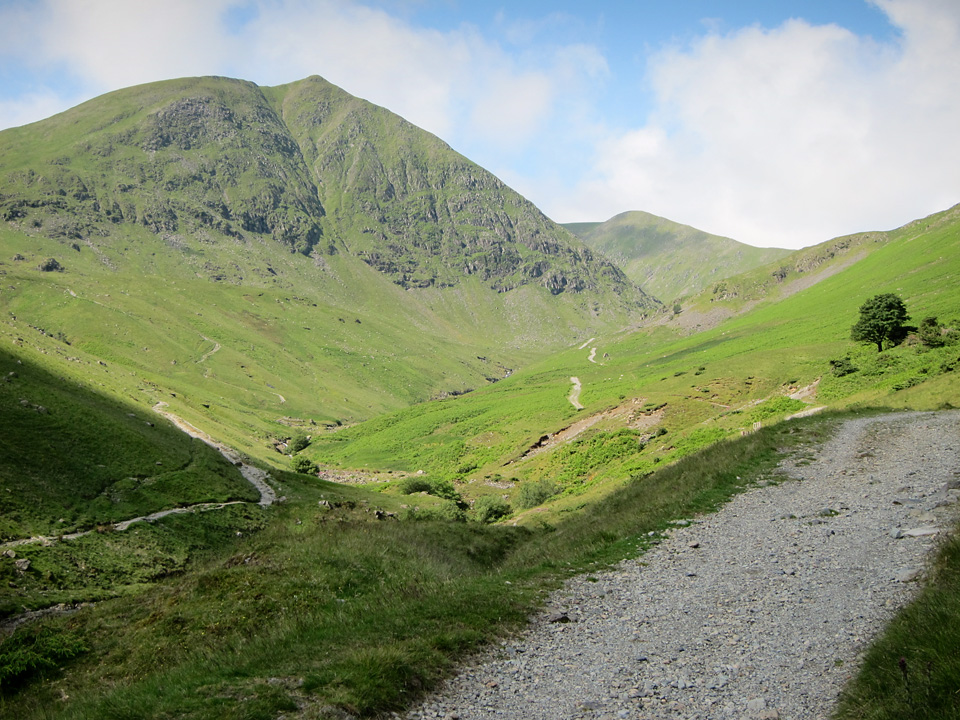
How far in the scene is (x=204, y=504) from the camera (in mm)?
52969

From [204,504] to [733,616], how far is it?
51626mm

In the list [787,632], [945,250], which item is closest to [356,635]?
[787,632]

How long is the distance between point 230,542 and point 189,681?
1548 inches

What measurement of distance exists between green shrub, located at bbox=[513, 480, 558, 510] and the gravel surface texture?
36325 millimetres

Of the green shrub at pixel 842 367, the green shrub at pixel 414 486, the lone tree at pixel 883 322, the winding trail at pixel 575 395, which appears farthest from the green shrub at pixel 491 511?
the winding trail at pixel 575 395

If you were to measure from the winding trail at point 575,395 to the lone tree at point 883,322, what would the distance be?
4778 centimetres

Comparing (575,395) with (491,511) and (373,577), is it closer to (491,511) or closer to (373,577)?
(491,511)

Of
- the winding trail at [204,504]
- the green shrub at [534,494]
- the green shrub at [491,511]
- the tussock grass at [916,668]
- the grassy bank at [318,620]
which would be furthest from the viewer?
the green shrub at [534,494]

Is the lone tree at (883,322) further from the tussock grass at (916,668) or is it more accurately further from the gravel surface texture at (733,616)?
the tussock grass at (916,668)

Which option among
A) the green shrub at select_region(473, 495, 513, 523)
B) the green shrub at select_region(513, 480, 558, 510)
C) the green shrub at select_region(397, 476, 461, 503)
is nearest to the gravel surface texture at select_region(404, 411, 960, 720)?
the green shrub at select_region(473, 495, 513, 523)

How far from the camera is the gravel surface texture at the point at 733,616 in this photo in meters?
10.3

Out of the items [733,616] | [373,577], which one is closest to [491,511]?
[373,577]

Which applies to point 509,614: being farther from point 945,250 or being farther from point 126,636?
point 945,250

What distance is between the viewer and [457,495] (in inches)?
2938
